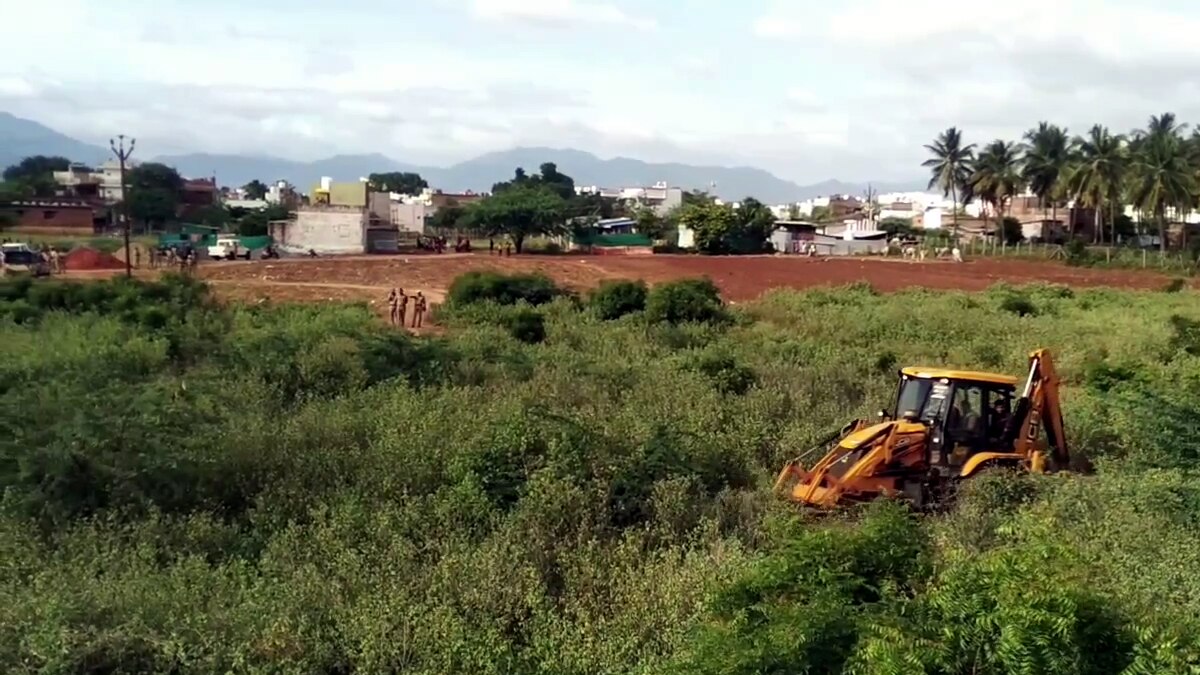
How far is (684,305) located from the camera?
A: 23.9 meters

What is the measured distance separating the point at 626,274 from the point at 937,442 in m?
29.6

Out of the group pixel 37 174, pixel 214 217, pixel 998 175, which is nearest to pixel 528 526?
pixel 998 175

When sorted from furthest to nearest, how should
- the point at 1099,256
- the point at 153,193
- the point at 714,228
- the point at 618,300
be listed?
the point at 153,193 → the point at 714,228 → the point at 1099,256 → the point at 618,300

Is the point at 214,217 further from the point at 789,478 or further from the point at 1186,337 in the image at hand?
the point at 789,478

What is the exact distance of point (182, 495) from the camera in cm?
968

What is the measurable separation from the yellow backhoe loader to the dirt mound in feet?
115

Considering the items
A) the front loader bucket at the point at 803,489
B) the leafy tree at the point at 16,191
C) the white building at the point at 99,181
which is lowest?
the front loader bucket at the point at 803,489

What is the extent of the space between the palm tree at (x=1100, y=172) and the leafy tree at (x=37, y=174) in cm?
6332

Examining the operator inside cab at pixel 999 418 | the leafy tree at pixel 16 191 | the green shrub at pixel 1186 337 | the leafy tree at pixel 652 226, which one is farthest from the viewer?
the leafy tree at pixel 652 226

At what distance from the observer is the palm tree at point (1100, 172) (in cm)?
5847

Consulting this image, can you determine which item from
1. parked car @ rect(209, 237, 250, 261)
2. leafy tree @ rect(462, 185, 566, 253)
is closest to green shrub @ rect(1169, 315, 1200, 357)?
parked car @ rect(209, 237, 250, 261)

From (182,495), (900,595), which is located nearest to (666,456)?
(900,595)

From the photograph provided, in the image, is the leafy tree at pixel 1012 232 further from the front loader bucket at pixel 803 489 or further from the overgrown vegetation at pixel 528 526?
the front loader bucket at pixel 803 489

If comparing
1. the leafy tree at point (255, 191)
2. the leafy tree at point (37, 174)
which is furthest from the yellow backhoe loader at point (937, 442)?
the leafy tree at point (255, 191)
